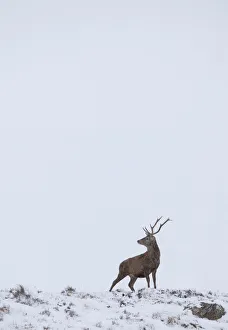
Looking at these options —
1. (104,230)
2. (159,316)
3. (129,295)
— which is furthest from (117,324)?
(104,230)

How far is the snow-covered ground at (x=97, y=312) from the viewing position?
11.4 metres

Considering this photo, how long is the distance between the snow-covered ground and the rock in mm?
187

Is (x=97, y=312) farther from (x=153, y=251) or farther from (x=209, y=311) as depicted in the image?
(x=153, y=251)

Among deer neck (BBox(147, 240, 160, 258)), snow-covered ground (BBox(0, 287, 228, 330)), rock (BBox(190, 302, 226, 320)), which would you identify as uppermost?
deer neck (BBox(147, 240, 160, 258))

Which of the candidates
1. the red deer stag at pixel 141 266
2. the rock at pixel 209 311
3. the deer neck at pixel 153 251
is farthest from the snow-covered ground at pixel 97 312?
the deer neck at pixel 153 251

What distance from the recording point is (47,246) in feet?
476

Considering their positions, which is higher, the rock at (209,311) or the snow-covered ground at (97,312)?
the snow-covered ground at (97,312)

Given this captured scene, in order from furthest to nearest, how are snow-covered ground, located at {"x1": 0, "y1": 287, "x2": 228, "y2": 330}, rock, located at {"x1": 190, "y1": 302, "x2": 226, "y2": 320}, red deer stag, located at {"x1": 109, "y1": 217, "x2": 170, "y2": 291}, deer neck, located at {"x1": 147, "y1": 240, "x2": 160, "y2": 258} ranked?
1. deer neck, located at {"x1": 147, "y1": 240, "x2": 160, "y2": 258}
2. red deer stag, located at {"x1": 109, "y1": 217, "x2": 170, "y2": 291}
3. rock, located at {"x1": 190, "y1": 302, "x2": 226, "y2": 320}
4. snow-covered ground, located at {"x1": 0, "y1": 287, "x2": 228, "y2": 330}

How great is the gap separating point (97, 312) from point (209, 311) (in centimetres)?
371

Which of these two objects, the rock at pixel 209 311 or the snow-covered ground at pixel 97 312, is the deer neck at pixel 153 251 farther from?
the rock at pixel 209 311

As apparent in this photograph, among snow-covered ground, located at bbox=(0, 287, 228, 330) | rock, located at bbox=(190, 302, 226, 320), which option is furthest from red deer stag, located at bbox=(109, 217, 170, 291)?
rock, located at bbox=(190, 302, 226, 320)

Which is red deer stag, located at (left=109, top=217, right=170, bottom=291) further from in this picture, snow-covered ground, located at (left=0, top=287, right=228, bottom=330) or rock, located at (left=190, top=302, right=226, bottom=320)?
rock, located at (left=190, top=302, right=226, bottom=320)

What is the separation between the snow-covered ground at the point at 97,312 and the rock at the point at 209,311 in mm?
187

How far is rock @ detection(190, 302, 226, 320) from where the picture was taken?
14188 mm
